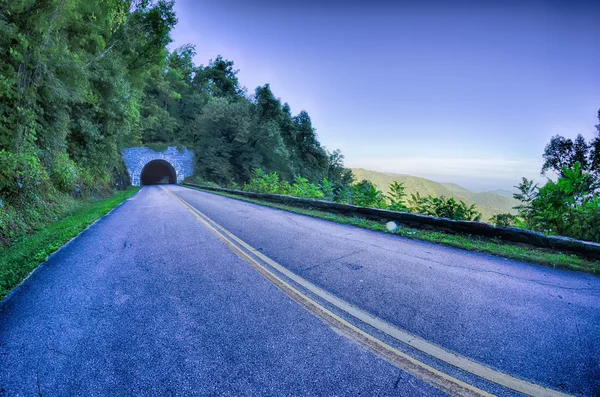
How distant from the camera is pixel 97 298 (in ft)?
9.36

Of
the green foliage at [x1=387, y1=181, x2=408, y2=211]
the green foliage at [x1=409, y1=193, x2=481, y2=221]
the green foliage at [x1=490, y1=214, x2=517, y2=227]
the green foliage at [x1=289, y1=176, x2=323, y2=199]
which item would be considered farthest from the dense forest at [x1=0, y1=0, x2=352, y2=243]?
the green foliage at [x1=490, y1=214, x2=517, y2=227]

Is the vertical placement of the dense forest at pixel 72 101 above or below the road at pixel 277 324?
above

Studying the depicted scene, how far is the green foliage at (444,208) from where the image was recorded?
→ 21.6 ft

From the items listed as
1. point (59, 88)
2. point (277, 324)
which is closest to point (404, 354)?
point (277, 324)

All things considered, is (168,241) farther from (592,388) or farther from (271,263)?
(592,388)

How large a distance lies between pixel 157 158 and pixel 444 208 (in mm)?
37094

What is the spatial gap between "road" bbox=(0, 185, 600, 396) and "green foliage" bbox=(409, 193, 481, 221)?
102 inches

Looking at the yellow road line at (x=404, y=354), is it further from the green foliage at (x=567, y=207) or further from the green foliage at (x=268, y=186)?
the green foliage at (x=268, y=186)

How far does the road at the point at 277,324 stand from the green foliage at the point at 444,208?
102 inches

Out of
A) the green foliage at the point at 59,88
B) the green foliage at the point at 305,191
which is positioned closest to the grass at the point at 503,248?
the green foliage at the point at 305,191

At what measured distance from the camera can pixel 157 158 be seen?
112 feet

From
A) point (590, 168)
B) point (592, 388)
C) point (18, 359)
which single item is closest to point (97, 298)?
point (18, 359)

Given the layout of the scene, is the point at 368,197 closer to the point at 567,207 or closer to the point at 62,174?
the point at 567,207

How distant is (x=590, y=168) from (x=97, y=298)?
33508 millimetres
